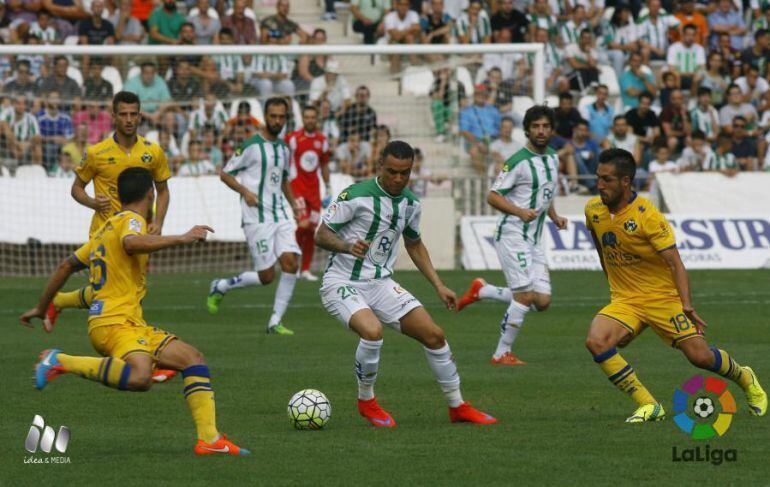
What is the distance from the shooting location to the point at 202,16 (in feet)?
83.1

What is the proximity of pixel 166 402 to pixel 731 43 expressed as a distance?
21.3 m

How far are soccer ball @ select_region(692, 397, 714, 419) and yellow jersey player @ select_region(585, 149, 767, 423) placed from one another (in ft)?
0.80

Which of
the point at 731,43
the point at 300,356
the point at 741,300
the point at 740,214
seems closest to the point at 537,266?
the point at 300,356

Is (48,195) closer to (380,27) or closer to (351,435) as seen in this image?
(380,27)

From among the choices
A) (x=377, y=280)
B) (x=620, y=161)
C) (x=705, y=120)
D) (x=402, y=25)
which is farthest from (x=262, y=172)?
(x=705, y=120)

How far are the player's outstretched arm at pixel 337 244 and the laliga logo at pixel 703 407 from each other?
2330 mm

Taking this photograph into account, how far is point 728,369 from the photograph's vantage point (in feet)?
31.0

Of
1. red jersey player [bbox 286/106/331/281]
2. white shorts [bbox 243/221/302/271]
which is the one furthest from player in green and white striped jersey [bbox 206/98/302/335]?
red jersey player [bbox 286/106/331/281]

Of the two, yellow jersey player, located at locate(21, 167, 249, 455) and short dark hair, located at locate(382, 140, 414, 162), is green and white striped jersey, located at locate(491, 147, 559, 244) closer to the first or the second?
short dark hair, located at locate(382, 140, 414, 162)

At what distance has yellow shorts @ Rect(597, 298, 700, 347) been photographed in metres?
9.50

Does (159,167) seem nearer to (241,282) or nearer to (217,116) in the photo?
(241,282)

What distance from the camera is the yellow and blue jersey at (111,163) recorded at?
13.1m

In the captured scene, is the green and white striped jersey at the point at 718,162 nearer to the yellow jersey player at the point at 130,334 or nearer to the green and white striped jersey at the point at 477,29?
the green and white striped jersey at the point at 477,29

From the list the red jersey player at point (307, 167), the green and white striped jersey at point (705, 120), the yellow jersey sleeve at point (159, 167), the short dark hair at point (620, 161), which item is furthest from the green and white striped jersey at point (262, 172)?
the green and white striped jersey at point (705, 120)
